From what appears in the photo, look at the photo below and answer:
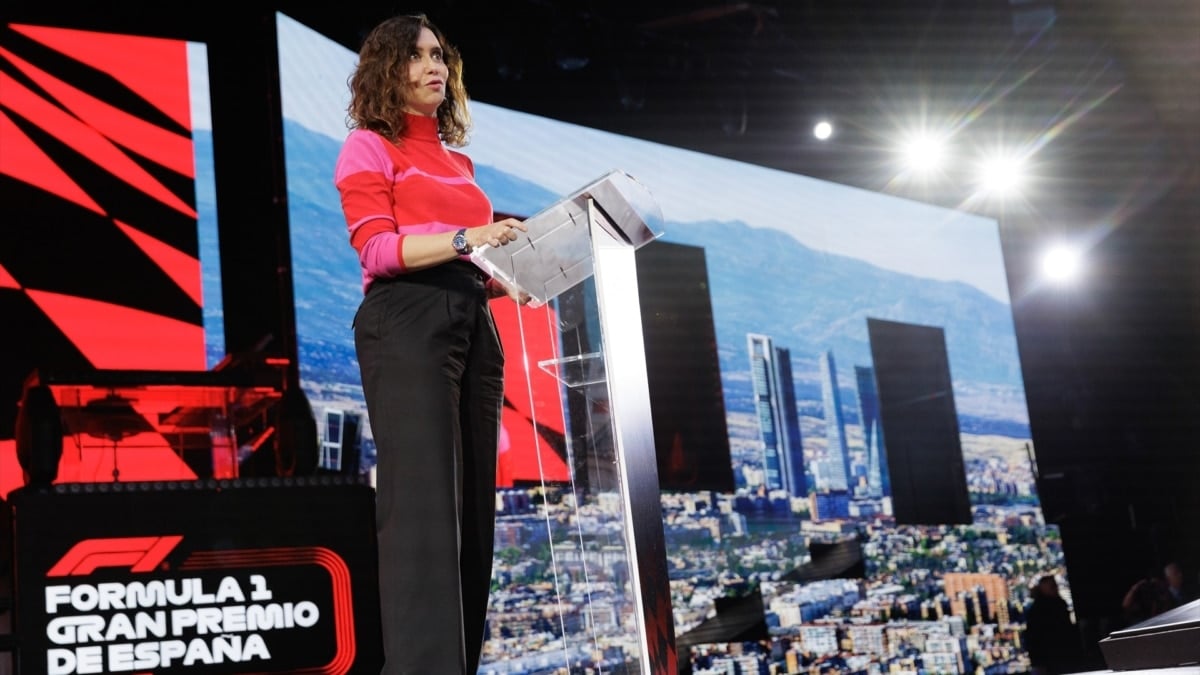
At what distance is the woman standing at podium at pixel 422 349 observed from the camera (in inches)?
52.0

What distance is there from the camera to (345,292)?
3469mm

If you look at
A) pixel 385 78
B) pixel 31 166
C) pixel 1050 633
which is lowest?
pixel 1050 633

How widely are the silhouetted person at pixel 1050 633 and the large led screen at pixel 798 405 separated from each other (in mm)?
60

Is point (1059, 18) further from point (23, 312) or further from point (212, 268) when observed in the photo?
point (23, 312)

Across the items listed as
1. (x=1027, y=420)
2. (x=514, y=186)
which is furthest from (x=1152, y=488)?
(x=514, y=186)

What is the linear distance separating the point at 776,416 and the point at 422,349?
3.34 m

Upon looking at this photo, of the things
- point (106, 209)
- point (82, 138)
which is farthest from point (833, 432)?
point (82, 138)

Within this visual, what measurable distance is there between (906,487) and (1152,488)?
1.53 meters

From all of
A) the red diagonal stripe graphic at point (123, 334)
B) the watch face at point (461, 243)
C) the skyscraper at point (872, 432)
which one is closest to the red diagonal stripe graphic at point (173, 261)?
the red diagonal stripe graphic at point (123, 334)

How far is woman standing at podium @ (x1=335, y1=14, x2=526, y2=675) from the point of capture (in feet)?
4.33

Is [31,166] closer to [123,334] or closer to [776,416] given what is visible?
[123,334]

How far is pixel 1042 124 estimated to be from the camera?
5.53 meters

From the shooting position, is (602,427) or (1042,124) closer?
(602,427)

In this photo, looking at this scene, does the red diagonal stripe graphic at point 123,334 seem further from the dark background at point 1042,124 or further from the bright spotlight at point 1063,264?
the bright spotlight at point 1063,264
